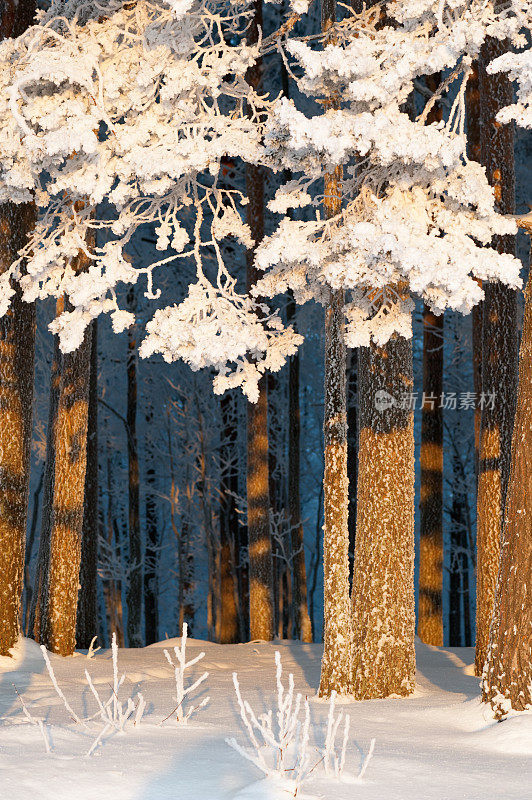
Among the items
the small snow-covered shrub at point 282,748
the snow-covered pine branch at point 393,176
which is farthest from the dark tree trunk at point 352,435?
the small snow-covered shrub at point 282,748

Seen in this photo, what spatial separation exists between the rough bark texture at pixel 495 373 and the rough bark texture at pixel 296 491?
6.83 meters

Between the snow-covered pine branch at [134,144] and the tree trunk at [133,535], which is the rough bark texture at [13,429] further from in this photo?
the tree trunk at [133,535]

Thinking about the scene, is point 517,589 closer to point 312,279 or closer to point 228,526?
point 312,279

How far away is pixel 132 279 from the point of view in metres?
7.54

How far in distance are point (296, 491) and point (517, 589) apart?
1126 cm

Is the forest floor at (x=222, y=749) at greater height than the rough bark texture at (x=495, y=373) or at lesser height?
lesser

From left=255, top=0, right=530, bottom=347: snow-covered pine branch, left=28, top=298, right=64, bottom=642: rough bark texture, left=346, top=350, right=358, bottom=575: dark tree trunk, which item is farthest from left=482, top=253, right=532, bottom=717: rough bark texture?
left=346, top=350, right=358, bottom=575: dark tree trunk

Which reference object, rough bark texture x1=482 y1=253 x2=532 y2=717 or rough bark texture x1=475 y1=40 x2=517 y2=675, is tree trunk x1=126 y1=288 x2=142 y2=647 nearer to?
rough bark texture x1=475 y1=40 x2=517 y2=675

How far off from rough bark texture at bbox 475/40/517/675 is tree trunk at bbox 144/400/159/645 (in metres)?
12.9

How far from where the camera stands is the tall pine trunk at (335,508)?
24.6ft

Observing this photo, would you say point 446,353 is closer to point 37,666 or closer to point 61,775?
point 37,666

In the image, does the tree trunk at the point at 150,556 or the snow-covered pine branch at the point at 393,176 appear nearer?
the snow-covered pine branch at the point at 393,176

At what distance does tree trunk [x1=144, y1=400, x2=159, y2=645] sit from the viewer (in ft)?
71.6

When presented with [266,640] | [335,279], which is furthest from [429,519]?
[335,279]
